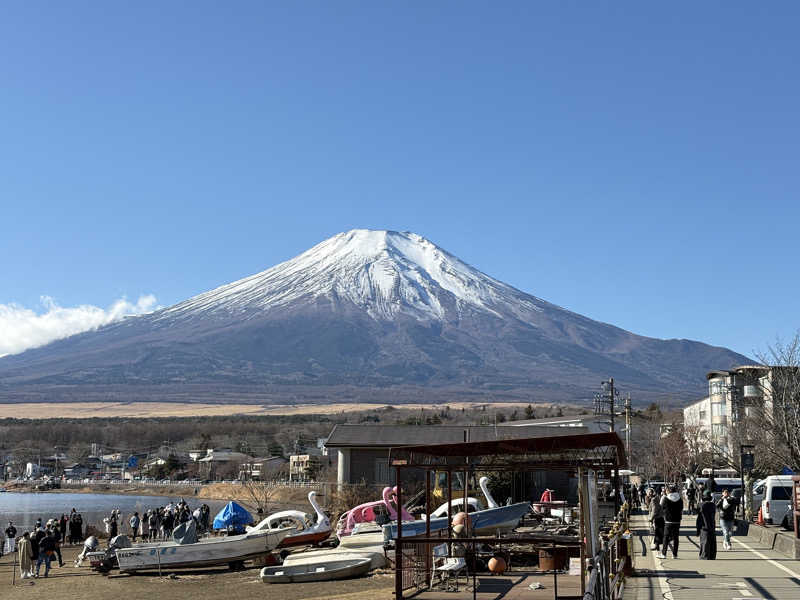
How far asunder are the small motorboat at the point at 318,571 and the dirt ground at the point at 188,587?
0.81 feet

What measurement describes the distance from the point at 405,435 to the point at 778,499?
1021 inches

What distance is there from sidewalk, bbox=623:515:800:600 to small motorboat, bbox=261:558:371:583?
6.88 meters

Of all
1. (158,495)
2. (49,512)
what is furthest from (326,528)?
(158,495)

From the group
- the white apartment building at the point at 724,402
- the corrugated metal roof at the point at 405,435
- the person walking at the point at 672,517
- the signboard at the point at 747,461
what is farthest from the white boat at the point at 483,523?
the white apartment building at the point at 724,402

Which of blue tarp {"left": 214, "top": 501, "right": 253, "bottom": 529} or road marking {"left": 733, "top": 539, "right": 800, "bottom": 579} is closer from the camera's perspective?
road marking {"left": 733, "top": 539, "right": 800, "bottom": 579}

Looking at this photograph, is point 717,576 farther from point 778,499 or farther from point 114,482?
point 114,482

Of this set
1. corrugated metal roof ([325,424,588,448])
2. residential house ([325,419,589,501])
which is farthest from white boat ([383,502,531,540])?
corrugated metal roof ([325,424,588,448])

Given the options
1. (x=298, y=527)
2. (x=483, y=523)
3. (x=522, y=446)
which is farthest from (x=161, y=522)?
(x=522, y=446)

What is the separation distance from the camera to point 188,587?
26.3m

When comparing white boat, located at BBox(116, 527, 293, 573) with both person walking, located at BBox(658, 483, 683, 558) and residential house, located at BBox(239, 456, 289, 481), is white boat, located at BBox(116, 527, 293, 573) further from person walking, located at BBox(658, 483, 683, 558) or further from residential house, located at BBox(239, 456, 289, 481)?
residential house, located at BBox(239, 456, 289, 481)

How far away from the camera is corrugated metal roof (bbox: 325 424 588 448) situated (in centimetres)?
5219

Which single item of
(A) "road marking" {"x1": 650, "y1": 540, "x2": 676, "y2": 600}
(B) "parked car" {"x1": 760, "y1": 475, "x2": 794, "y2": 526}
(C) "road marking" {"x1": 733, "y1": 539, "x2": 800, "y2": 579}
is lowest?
(A) "road marking" {"x1": 650, "y1": 540, "x2": 676, "y2": 600}

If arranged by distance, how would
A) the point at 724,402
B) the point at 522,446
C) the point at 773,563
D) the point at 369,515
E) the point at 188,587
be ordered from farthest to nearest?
the point at 724,402 < the point at 369,515 < the point at 188,587 < the point at 773,563 < the point at 522,446

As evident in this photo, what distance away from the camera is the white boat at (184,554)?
95.9 feet
